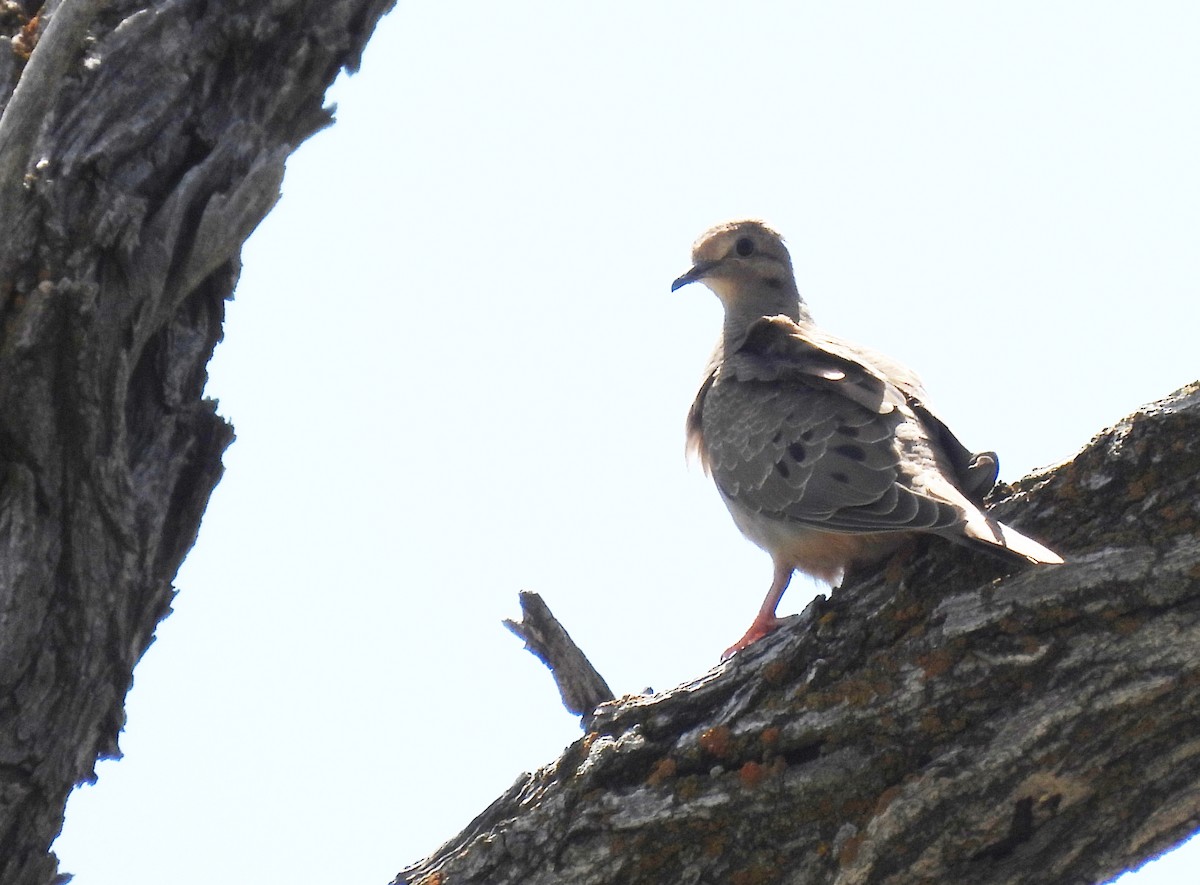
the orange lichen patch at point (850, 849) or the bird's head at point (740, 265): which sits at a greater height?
the bird's head at point (740, 265)

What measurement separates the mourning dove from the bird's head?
31.4 inches

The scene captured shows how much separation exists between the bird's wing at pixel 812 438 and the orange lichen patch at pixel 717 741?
1034mm

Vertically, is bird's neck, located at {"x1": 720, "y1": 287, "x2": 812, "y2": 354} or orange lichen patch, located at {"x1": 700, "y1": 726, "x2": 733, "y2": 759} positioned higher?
bird's neck, located at {"x1": 720, "y1": 287, "x2": 812, "y2": 354}

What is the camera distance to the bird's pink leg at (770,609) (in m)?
5.35

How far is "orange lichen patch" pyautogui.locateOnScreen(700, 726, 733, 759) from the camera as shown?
11.7 feet

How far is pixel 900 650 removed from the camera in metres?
3.56

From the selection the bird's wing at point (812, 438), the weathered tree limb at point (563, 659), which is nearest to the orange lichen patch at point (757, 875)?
the weathered tree limb at point (563, 659)

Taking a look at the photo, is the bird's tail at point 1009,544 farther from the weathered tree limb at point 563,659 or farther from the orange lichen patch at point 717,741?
the weathered tree limb at point 563,659

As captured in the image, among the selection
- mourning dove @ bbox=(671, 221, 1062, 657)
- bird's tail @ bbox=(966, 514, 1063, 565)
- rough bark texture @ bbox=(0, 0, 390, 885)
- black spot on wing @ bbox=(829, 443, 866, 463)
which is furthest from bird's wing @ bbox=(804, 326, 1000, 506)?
rough bark texture @ bbox=(0, 0, 390, 885)

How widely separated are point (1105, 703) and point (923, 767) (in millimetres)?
446

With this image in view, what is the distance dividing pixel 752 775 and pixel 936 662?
0.53 meters

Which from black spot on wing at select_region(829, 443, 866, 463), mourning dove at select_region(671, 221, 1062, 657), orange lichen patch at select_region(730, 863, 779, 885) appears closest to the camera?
orange lichen patch at select_region(730, 863, 779, 885)

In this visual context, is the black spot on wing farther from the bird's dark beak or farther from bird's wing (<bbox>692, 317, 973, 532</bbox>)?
the bird's dark beak

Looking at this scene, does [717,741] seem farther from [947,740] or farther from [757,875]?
[947,740]
